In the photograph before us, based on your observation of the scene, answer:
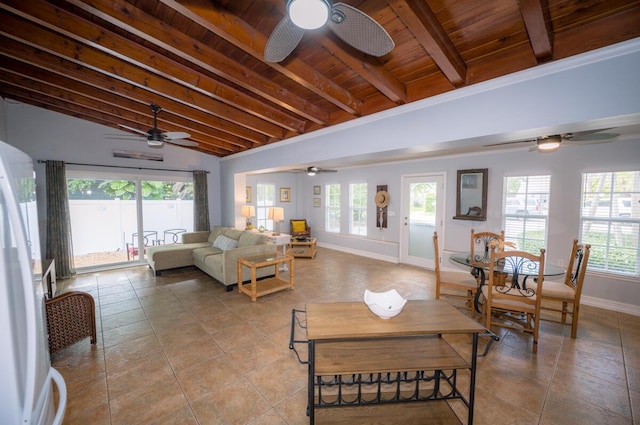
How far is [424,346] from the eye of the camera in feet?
5.85

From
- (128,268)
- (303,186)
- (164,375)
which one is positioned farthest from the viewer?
(303,186)

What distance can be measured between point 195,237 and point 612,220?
24.0ft

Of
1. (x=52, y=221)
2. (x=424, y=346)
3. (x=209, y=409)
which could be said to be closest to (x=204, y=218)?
(x=52, y=221)

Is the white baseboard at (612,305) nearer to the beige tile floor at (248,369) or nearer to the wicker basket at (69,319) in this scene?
the beige tile floor at (248,369)

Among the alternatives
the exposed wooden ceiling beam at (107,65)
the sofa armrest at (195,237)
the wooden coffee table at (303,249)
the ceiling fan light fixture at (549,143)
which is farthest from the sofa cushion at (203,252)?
the ceiling fan light fixture at (549,143)

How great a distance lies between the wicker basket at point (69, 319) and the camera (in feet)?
7.63

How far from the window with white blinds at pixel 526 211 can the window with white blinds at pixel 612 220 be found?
0.44 meters

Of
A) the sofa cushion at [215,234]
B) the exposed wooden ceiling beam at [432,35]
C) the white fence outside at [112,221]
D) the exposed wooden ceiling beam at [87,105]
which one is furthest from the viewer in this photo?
the sofa cushion at [215,234]

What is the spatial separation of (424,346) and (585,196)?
385cm

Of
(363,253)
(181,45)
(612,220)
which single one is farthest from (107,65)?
(612,220)

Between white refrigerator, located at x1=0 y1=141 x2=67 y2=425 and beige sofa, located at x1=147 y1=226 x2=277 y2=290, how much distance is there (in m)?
3.02

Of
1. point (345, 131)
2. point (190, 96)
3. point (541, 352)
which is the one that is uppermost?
point (190, 96)

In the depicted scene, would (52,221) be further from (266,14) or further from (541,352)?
(541,352)

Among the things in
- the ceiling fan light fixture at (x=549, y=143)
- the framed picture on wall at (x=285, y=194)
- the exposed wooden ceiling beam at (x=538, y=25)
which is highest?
the exposed wooden ceiling beam at (x=538, y=25)
